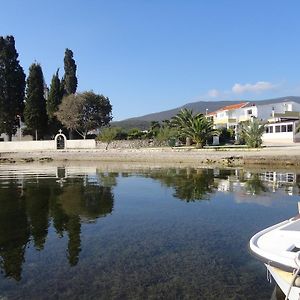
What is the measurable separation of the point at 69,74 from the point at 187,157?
113 feet

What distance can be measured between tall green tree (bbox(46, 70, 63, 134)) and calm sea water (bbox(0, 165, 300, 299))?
44.5 m

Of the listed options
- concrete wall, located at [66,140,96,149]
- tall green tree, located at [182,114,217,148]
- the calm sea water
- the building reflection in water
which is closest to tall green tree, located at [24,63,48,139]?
concrete wall, located at [66,140,96,149]

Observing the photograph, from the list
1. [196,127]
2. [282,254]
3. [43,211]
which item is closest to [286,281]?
[282,254]

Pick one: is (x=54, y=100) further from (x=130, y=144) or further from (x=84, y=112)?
(x=130, y=144)

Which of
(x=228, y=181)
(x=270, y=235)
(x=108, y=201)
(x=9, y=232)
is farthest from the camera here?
(x=228, y=181)

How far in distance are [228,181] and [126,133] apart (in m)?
45.1

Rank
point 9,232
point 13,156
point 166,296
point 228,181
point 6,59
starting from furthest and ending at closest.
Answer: point 6,59
point 13,156
point 228,181
point 9,232
point 166,296

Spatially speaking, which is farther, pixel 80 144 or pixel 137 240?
pixel 80 144

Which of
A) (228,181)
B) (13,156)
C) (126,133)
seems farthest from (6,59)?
(228,181)

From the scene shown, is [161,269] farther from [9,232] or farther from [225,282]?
[9,232]

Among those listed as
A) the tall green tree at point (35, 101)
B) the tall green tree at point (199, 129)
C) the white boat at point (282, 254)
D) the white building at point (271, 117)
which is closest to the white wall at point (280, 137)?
the white building at point (271, 117)

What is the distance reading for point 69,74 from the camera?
240ft

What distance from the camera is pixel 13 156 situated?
191 ft

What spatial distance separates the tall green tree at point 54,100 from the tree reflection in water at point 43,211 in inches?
1581
